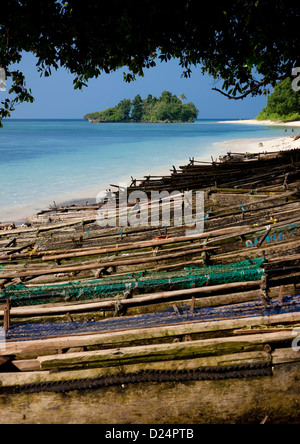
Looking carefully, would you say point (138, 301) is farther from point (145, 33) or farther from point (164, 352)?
point (145, 33)

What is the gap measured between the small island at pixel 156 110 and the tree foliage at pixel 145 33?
549 ft

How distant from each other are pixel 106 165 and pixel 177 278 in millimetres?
32030

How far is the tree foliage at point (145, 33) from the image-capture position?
5039 mm

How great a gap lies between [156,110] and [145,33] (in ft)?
581

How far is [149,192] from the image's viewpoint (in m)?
12.4

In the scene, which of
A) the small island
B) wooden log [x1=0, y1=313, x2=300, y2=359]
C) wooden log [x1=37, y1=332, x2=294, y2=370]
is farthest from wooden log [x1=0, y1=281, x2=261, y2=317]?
the small island

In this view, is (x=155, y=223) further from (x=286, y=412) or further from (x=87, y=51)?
(x=286, y=412)

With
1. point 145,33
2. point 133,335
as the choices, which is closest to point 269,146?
point 145,33

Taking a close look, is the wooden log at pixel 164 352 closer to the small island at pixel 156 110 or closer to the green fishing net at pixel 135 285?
the green fishing net at pixel 135 285

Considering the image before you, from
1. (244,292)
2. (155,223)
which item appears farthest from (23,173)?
(244,292)

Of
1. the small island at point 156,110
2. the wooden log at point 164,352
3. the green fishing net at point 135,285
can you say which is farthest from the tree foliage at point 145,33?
the small island at point 156,110

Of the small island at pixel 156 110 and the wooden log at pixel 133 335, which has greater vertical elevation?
the small island at pixel 156 110

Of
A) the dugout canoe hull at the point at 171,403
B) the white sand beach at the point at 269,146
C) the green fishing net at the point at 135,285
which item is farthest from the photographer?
the white sand beach at the point at 269,146

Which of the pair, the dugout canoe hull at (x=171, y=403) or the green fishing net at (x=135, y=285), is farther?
the green fishing net at (x=135, y=285)
